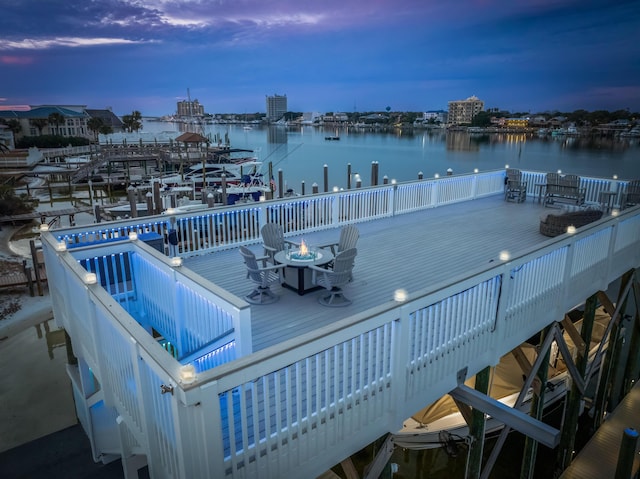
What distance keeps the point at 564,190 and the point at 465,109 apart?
392ft

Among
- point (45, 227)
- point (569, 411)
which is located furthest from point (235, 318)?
point (569, 411)

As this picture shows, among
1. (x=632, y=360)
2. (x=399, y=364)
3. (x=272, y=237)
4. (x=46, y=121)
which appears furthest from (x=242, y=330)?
(x=46, y=121)

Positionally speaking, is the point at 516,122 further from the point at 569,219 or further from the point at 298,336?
the point at 298,336

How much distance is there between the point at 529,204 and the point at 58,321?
40.3 feet

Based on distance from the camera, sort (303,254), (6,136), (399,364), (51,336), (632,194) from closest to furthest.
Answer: (399,364) < (303,254) < (632,194) < (51,336) < (6,136)

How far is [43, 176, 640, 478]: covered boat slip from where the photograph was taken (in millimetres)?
2734

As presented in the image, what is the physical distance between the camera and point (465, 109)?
120875 mm

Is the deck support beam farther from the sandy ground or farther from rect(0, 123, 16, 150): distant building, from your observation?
rect(0, 123, 16, 150): distant building

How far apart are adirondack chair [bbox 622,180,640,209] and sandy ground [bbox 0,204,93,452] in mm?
14670

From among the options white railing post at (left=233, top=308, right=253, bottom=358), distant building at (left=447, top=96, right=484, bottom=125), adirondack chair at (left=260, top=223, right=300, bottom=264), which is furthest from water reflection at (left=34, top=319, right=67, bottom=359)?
distant building at (left=447, top=96, right=484, bottom=125)

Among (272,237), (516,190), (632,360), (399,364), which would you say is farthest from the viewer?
(516,190)

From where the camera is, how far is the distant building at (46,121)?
2446 inches

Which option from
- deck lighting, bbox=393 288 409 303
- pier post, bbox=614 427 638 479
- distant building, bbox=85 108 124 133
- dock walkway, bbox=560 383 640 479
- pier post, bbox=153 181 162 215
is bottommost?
dock walkway, bbox=560 383 640 479

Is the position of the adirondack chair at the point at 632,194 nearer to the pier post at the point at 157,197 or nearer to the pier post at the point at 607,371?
the pier post at the point at 607,371
